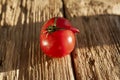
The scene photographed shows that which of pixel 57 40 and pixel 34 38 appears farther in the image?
pixel 34 38

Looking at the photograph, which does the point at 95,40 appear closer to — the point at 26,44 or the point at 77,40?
the point at 77,40

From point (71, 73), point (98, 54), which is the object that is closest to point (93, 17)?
point (98, 54)

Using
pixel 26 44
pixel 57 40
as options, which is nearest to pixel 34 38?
pixel 26 44

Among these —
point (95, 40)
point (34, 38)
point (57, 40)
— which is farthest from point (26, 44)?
point (95, 40)

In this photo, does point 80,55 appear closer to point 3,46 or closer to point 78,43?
point 78,43
